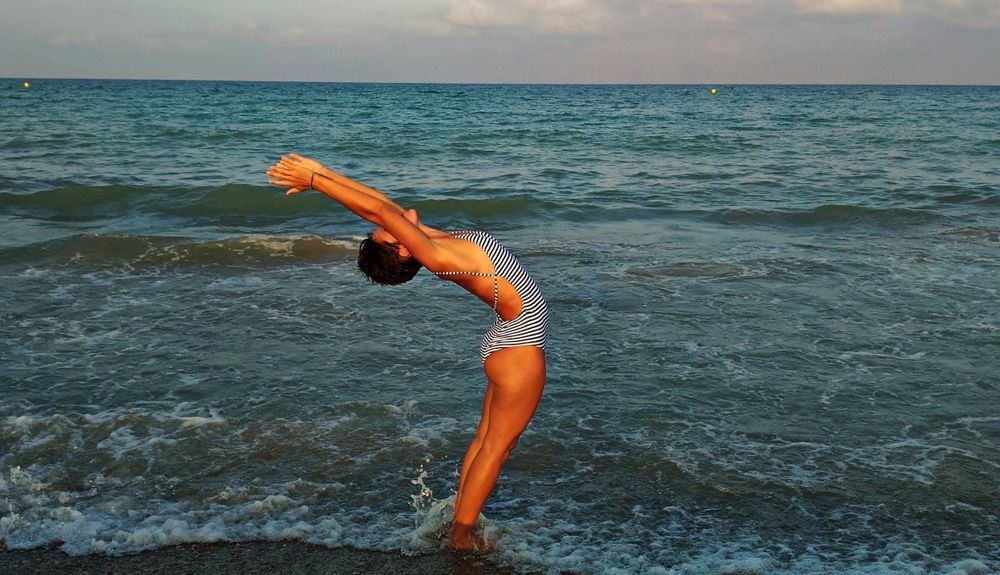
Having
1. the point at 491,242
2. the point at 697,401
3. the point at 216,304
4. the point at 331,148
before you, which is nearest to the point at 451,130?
the point at 331,148

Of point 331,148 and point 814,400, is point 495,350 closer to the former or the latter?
point 814,400

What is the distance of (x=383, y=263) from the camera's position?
412 cm

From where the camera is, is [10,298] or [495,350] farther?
[10,298]

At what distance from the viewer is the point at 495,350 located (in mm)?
4414

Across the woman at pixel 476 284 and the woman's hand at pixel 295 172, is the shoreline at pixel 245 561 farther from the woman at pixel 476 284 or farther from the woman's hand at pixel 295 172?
the woman's hand at pixel 295 172

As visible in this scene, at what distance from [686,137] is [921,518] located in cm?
2932

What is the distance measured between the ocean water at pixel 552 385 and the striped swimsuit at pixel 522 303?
1216mm

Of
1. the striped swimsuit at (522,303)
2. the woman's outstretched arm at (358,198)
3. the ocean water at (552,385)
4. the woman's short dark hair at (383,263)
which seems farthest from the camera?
the ocean water at (552,385)

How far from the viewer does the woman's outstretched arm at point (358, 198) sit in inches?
150

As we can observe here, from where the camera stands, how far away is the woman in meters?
3.87

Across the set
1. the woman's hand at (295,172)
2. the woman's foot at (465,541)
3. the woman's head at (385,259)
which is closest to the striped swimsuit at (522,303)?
the woman's head at (385,259)

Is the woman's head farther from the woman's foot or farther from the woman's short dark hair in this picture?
the woman's foot

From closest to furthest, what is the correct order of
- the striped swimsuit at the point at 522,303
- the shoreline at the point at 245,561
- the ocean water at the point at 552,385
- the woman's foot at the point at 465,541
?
the striped swimsuit at the point at 522,303
the shoreline at the point at 245,561
the woman's foot at the point at 465,541
the ocean water at the point at 552,385

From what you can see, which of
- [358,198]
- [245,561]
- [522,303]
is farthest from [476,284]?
[245,561]
